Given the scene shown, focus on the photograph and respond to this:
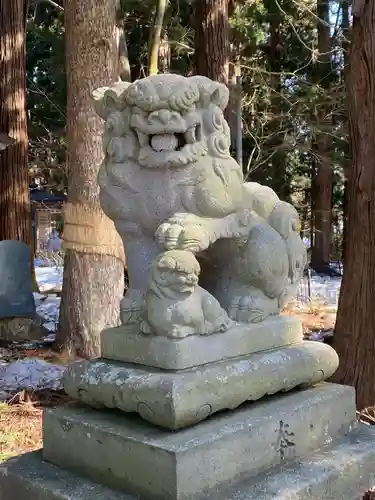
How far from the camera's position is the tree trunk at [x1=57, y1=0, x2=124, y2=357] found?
5027mm

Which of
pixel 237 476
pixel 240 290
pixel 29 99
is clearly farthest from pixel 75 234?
pixel 29 99

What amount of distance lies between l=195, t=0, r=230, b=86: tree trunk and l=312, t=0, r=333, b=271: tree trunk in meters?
2.90

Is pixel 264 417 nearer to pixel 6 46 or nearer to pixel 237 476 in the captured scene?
pixel 237 476

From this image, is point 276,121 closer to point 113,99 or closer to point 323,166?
point 323,166

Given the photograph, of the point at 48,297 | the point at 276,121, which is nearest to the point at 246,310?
the point at 48,297

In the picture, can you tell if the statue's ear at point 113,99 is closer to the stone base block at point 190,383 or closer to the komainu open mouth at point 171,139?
the komainu open mouth at point 171,139

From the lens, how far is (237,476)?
1.86 metres

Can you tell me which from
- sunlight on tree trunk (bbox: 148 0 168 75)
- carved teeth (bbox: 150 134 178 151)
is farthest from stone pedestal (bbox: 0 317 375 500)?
sunlight on tree trunk (bbox: 148 0 168 75)

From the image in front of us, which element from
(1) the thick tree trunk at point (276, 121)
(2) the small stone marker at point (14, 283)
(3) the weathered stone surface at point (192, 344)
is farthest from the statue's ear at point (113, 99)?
(1) the thick tree trunk at point (276, 121)

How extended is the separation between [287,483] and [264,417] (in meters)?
0.20

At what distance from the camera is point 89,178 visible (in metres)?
5.19

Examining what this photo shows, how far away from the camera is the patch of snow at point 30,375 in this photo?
490 centimetres

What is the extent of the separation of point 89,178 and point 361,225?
7.30ft

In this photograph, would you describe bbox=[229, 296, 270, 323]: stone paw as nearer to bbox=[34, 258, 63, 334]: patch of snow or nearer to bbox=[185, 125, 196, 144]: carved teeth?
bbox=[185, 125, 196, 144]: carved teeth
